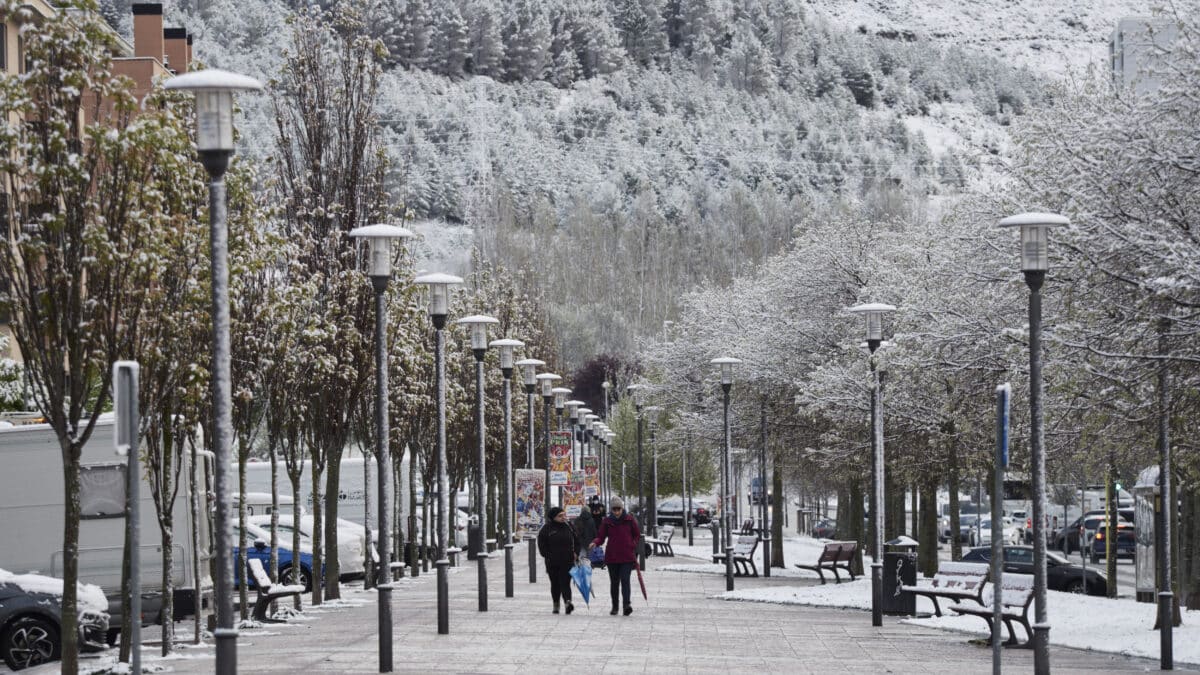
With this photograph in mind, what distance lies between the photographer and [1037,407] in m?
17.3

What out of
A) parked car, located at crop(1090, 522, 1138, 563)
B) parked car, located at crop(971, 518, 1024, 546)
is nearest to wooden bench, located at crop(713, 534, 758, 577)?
parked car, located at crop(971, 518, 1024, 546)

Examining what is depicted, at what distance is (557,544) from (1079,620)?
7.77m

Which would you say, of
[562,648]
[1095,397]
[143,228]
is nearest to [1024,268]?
[1095,397]

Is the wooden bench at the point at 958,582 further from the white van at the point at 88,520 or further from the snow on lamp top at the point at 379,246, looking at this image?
the white van at the point at 88,520

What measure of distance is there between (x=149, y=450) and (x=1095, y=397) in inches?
440

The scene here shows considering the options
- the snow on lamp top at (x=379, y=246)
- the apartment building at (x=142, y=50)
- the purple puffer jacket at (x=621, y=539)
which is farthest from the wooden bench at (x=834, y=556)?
the snow on lamp top at (x=379, y=246)

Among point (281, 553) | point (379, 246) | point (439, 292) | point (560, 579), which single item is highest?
point (379, 246)

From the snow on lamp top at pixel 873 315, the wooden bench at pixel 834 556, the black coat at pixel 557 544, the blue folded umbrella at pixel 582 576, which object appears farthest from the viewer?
the wooden bench at pixel 834 556

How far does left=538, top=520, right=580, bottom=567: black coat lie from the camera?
27.9 meters

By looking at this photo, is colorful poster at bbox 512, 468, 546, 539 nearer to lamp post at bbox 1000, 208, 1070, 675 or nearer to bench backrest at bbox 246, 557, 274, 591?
bench backrest at bbox 246, 557, 274, 591

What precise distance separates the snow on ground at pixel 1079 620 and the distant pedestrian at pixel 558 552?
16.6ft

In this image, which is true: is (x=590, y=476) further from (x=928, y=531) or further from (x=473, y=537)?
(x=928, y=531)

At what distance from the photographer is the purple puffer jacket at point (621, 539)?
26.9 metres

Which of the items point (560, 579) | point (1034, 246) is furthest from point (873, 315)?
point (1034, 246)
